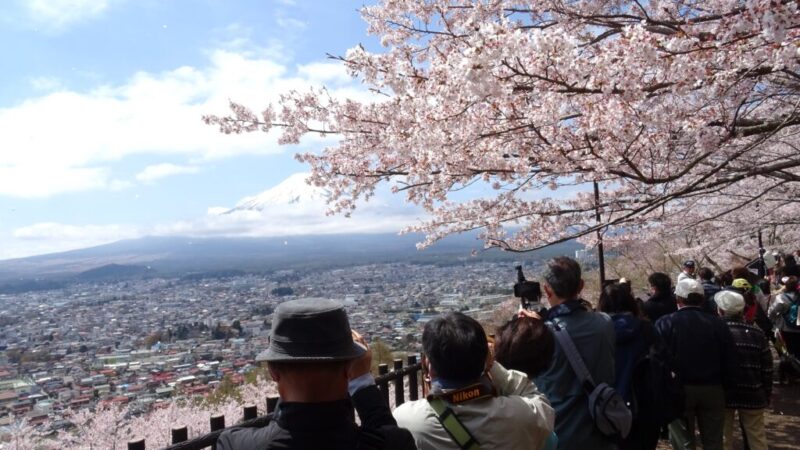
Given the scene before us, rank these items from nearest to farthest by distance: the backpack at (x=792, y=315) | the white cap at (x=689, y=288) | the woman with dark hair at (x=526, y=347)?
the woman with dark hair at (x=526, y=347)
the white cap at (x=689, y=288)
the backpack at (x=792, y=315)

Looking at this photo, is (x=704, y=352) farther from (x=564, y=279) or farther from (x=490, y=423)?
(x=490, y=423)

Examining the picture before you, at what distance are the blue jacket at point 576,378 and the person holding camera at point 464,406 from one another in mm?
711

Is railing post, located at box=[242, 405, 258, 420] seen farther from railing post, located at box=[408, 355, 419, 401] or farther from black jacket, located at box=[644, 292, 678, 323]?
black jacket, located at box=[644, 292, 678, 323]

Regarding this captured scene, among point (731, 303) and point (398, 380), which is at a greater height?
point (731, 303)

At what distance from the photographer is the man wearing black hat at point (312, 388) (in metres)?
1.42

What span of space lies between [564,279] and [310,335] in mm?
1817

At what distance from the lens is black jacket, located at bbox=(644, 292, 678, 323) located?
495cm

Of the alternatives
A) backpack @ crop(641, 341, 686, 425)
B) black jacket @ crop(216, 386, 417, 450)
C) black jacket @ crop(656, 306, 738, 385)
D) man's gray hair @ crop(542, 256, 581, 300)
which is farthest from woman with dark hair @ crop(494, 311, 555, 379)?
black jacket @ crop(656, 306, 738, 385)

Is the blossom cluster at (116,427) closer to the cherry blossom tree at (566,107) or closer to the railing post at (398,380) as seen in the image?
the railing post at (398,380)

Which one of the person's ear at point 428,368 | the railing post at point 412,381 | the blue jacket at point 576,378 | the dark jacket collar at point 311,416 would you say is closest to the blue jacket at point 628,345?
the blue jacket at point 576,378

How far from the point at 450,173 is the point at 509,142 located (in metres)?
0.59

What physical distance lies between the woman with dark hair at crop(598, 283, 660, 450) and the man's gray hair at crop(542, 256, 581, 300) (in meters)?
0.63

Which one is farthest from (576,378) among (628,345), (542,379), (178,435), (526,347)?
(178,435)

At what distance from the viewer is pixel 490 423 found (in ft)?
6.46
